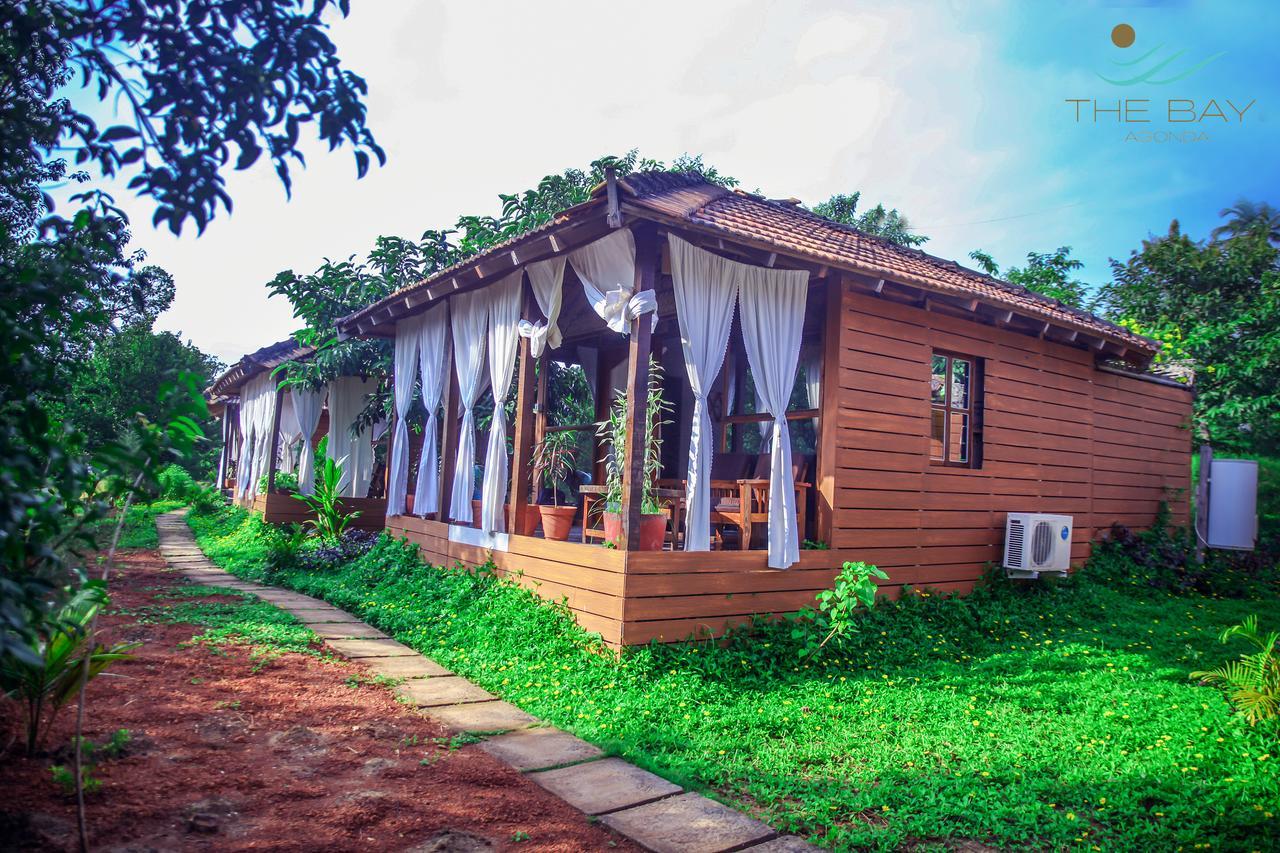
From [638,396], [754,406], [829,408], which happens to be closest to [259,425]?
[754,406]

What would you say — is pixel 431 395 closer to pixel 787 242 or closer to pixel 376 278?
pixel 376 278

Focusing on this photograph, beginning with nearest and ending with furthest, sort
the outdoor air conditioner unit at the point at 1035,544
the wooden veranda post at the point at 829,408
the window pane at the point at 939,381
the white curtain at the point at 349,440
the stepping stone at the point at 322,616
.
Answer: the wooden veranda post at the point at 829,408
the stepping stone at the point at 322,616
the outdoor air conditioner unit at the point at 1035,544
the window pane at the point at 939,381
the white curtain at the point at 349,440

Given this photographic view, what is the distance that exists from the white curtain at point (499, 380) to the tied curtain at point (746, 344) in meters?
2.05

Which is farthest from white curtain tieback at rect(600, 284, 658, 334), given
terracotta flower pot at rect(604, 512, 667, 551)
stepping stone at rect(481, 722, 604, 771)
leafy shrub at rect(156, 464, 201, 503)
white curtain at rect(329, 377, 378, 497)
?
leafy shrub at rect(156, 464, 201, 503)

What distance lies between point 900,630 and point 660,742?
302cm

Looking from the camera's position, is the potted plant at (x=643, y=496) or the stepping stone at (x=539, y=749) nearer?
the stepping stone at (x=539, y=749)

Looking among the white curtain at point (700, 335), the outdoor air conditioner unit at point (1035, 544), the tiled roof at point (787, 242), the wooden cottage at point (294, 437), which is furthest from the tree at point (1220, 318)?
the wooden cottage at point (294, 437)

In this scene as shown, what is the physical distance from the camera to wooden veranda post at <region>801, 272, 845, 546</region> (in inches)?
259

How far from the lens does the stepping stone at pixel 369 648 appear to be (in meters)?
5.84

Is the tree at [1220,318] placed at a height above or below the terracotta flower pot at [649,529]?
above

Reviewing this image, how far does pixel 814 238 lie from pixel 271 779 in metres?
5.86

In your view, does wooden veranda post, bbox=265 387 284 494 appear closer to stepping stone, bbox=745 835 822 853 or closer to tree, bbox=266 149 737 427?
tree, bbox=266 149 737 427

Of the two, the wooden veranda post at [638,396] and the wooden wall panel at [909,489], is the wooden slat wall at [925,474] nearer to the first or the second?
the wooden wall panel at [909,489]

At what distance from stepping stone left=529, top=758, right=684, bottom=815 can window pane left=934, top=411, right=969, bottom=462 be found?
17.5ft
